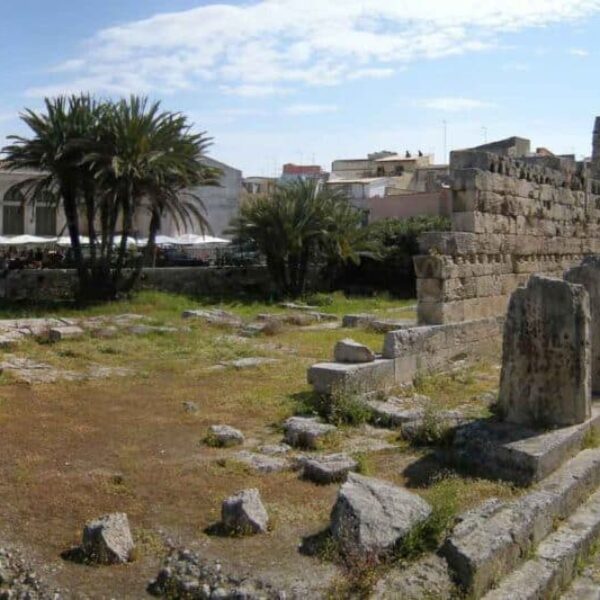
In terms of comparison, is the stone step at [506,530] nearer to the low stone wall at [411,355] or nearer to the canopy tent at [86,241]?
the low stone wall at [411,355]

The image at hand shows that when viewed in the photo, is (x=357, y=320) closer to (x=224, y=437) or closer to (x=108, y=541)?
(x=224, y=437)

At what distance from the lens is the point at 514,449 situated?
673 centimetres

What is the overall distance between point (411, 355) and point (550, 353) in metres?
3.85

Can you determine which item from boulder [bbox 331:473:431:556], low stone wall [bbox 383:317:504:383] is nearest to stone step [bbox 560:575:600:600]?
boulder [bbox 331:473:431:556]

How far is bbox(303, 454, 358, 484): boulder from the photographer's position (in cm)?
686

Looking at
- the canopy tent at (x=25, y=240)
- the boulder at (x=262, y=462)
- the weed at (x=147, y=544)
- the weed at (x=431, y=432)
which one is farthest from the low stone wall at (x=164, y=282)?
the weed at (x=147, y=544)

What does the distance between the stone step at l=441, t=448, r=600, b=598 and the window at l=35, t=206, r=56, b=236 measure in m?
32.4

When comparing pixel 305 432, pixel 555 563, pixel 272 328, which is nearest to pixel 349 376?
pixel 305 432

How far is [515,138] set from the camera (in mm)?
30203

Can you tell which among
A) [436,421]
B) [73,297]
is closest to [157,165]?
[73,297]

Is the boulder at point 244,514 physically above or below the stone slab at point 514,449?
below

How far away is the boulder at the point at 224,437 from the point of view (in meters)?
8.08

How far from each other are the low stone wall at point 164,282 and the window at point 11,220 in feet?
45.1

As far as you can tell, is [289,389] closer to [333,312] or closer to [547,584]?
[547,584]
